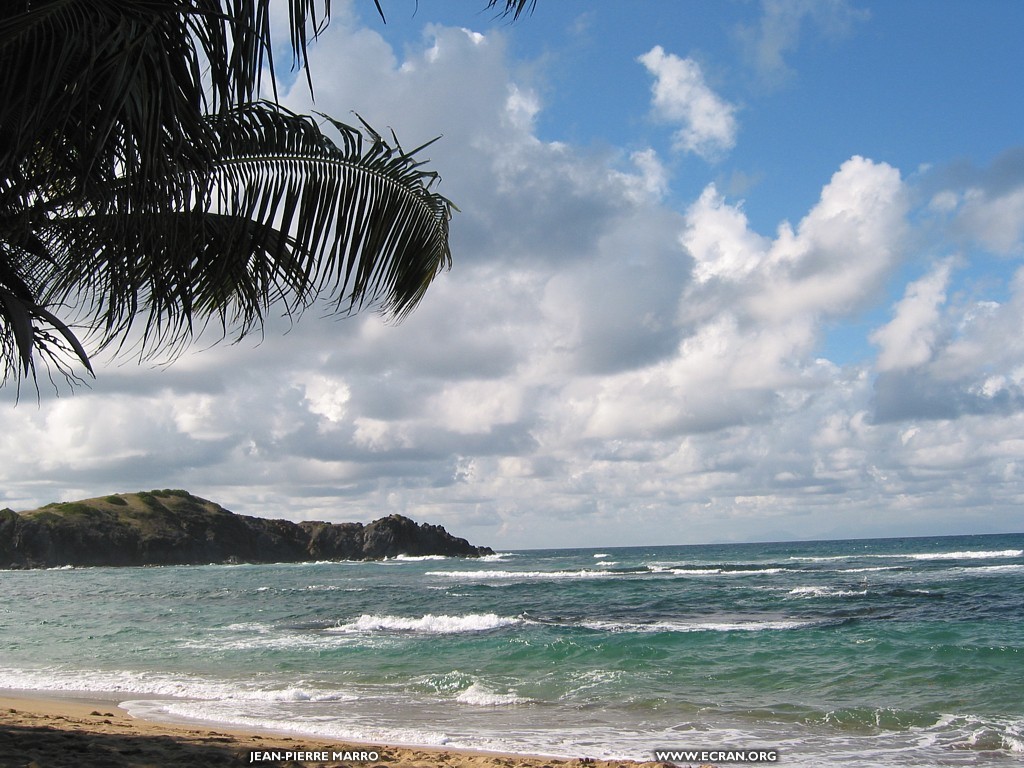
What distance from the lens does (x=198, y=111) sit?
316 centimetres

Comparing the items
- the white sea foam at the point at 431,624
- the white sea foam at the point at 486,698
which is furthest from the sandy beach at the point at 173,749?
the white sea foam at the point at 431,624

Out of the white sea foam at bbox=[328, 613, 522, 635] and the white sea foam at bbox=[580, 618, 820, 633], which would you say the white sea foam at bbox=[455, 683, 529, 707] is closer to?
the white sea foam at bbox=[580, 618, 820, 633]

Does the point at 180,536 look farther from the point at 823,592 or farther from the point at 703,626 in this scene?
the point at 703,626

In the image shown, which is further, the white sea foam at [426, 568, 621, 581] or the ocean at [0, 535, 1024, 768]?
the white sea foam at [426, 568, 621, 581]

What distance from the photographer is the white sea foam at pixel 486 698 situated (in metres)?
11.5

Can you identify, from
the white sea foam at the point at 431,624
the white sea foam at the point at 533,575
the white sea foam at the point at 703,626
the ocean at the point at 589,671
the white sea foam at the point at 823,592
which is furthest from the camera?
the white sea foam at the point at 533,575

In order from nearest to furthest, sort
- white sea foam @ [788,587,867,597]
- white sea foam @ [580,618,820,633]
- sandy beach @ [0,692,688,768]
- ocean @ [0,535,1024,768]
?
sandy beach @ [0,692,688,768]
ocean @ [0,535,1024,768]
white sea foam @ [580,618,820,633]
white sea foam @ [788,587,867,597]

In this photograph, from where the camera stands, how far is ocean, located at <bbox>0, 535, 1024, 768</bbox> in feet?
31.1

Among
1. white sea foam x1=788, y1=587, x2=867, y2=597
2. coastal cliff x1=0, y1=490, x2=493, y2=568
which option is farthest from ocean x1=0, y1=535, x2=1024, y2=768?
coastal cliff x1=0, y1=490, x2=493, y2=568

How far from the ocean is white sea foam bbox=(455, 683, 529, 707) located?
0.18ft

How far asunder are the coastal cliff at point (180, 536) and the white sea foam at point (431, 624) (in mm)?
81039

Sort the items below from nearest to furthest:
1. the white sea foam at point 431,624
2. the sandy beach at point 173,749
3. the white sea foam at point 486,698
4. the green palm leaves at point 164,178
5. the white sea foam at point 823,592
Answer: the green palm leaves at point 164,178, the sandy beach at point 173,749, the white sea foam at point 486,698, the white sea foam at point 431,624, the white sea foam at point 823,592

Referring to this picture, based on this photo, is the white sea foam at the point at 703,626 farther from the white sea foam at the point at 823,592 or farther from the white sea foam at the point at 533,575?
the white sea foam at the point at 533,575

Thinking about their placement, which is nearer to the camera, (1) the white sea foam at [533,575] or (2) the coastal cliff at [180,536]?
(1) the white sea foam at [533,575]
